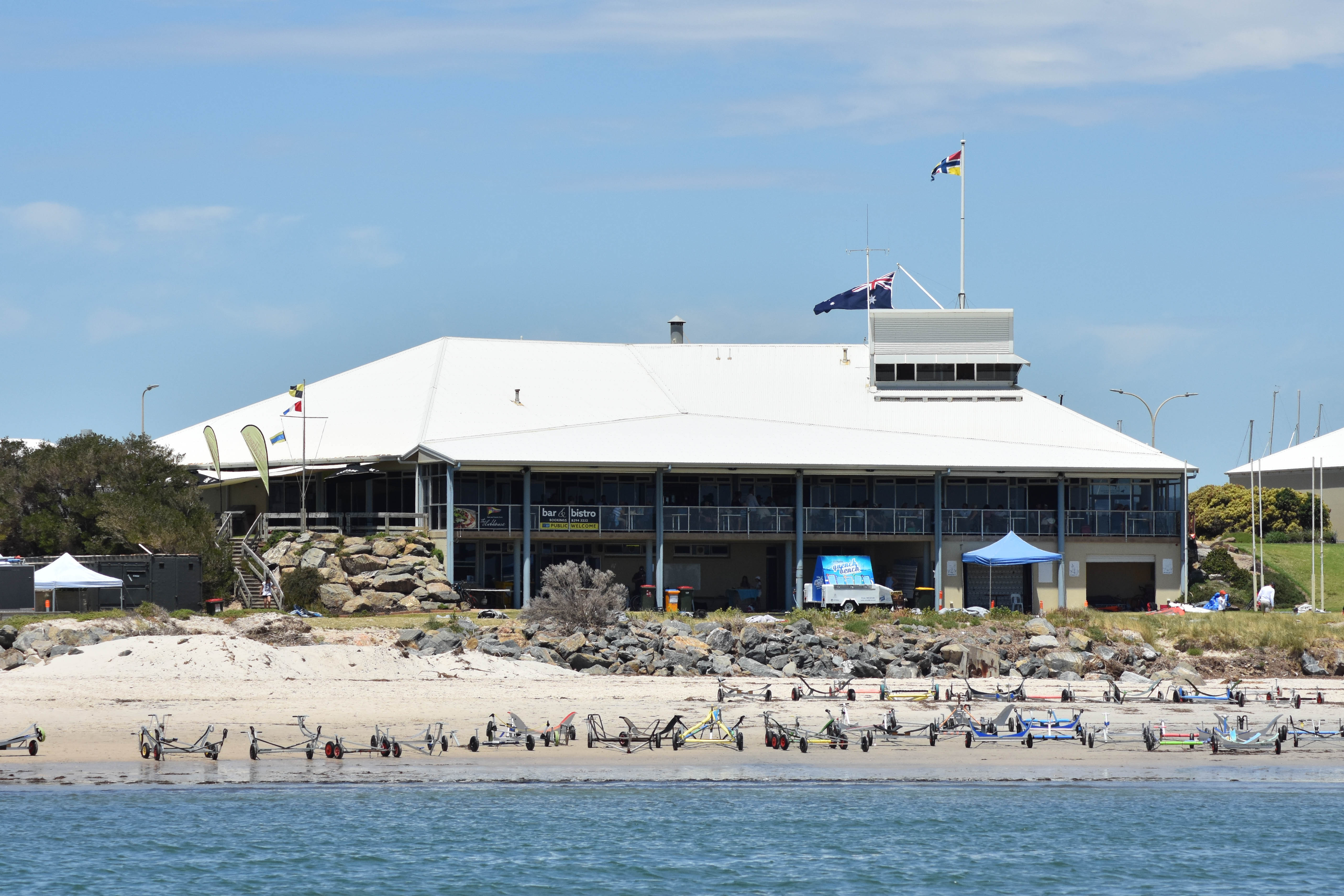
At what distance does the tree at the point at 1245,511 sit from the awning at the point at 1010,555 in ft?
83.1

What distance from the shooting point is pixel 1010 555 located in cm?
4700

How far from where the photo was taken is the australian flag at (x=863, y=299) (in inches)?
2389

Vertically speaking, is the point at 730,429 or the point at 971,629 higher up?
the point at 730,429

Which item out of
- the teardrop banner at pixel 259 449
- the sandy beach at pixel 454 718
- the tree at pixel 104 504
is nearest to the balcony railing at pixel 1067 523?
the sandy beach at pixel 454 718

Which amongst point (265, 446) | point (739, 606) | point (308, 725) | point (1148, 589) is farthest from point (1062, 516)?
point (308, 725)

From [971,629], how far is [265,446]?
22.1m

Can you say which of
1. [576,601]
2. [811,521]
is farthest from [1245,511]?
[576,601]

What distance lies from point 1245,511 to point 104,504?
49.3 meters

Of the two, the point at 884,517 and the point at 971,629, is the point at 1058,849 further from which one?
the point at 884,517

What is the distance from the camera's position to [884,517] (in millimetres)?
49875

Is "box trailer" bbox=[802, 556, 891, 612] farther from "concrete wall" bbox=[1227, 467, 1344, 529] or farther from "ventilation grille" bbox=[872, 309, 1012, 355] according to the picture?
"concrete wall" bbox=[1227, 467, 1344, 529]

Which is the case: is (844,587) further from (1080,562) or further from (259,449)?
(259,449)

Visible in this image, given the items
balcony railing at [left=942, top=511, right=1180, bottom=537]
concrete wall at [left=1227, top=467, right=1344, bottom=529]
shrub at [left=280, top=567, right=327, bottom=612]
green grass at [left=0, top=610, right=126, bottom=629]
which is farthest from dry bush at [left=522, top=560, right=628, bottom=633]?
concrete wall at [left=1227, top=467, right=1344, bottom=529]

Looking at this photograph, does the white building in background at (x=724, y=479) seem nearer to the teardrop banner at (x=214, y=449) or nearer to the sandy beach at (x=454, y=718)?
the teardrop banner at (x=214, y=449)
